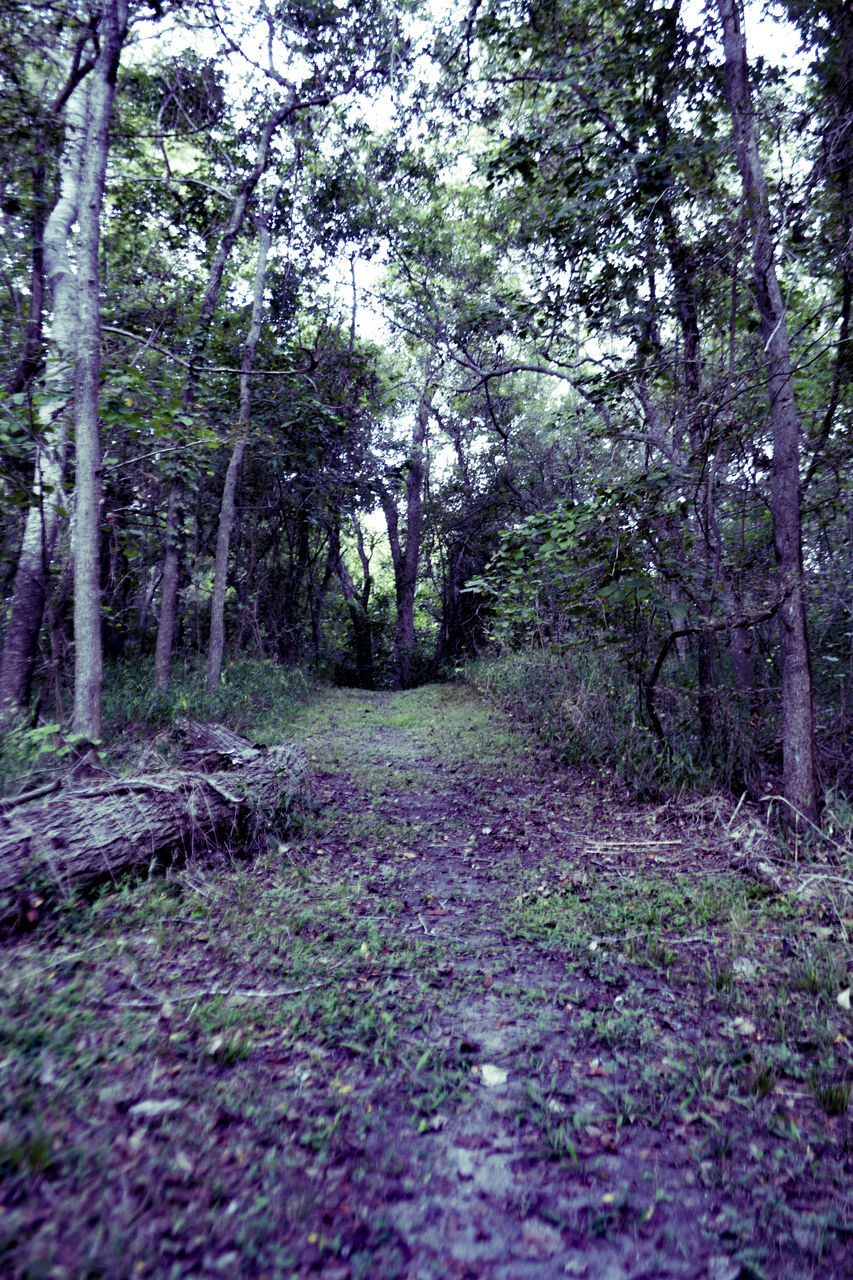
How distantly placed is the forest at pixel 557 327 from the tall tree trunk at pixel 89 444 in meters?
0.02

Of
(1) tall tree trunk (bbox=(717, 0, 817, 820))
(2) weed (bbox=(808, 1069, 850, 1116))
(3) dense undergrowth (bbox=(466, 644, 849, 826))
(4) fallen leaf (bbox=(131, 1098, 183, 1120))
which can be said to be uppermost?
(1) tall tree trunk (bbox=(717, 0, 817, 820))

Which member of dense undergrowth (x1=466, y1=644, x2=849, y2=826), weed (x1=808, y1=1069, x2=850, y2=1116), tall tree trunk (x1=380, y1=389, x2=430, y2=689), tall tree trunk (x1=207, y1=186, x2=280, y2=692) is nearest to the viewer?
weed (x1=808, y1=1069, x2=850, y2=1116)

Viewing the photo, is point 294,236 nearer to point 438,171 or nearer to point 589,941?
point 438,171

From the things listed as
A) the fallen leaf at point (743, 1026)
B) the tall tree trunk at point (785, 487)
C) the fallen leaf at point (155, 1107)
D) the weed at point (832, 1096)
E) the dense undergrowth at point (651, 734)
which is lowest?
the fallen leaf at point (743, 1026)

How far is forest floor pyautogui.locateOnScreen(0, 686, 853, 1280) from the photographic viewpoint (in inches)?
66.4

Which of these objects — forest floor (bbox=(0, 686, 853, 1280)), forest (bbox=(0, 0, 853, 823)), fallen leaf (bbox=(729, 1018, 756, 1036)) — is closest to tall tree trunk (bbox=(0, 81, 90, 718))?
forest (bbox=(0, 0, 853, 823))

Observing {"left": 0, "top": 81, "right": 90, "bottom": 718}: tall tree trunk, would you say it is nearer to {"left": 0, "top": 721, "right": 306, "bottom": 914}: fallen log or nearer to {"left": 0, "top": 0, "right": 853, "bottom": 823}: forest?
{"left": 0, "top": 0, "right": 853, "bottom": 823}: forest

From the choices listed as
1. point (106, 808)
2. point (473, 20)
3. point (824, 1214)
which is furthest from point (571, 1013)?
point (473, 20)

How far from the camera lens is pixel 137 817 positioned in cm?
399

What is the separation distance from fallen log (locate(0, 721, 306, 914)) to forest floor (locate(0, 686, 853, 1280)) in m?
0.21

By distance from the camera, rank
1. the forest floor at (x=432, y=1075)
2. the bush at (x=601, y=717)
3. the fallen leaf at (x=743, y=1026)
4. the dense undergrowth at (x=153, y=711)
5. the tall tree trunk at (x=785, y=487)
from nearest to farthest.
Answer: the forest floor at (x=432, y=1075) → the fallen leaf at (x=743, y=1026) → the dense undergrowth at (x=153, y=711) → the tall tree trunk at (x=785, y=487) → the bush at (x=601, y=717)

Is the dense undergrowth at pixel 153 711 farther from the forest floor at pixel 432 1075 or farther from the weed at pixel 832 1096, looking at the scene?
the weed at pixel 832 1096

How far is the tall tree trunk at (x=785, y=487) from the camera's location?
4879mm

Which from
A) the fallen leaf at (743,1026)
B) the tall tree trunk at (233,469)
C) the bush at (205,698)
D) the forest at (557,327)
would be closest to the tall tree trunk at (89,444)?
the forest at (557,327)
